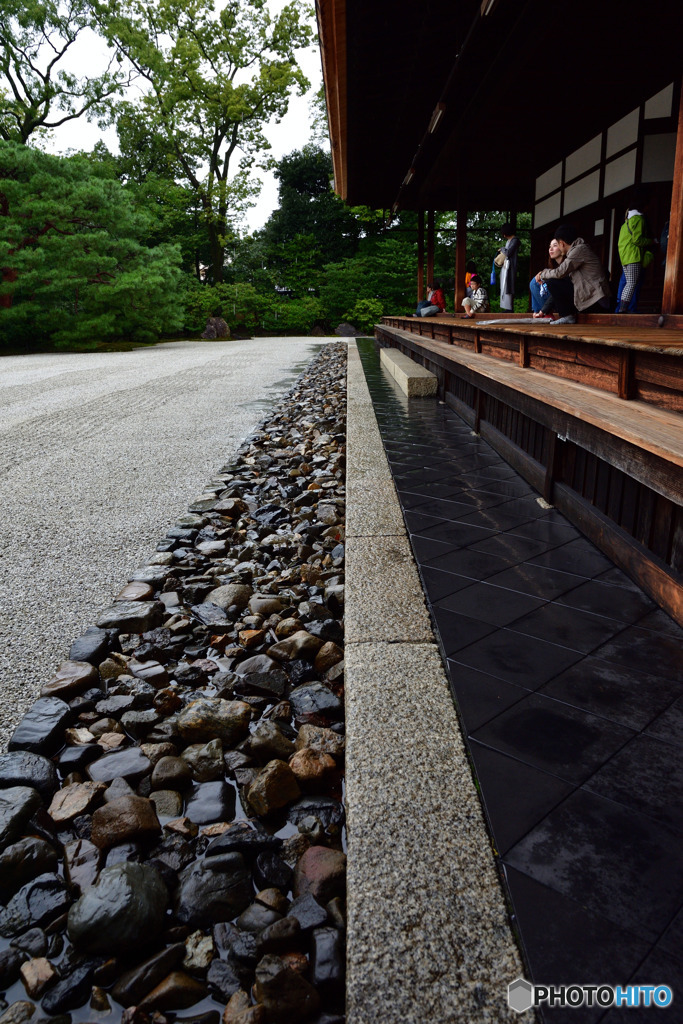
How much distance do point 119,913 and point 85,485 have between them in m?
3.29

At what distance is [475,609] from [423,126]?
8.52 m

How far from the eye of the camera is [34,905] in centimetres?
127

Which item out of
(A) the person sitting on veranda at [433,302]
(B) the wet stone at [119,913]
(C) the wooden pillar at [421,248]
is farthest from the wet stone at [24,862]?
(C) the wooden pillar at [421,248]

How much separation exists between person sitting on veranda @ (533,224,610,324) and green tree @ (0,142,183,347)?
1694cm

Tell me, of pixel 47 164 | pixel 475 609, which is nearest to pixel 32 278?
pixel 47 164

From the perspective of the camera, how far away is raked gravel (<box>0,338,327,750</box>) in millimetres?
2354

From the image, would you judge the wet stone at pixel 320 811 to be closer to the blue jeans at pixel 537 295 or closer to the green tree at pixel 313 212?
the blue jeans at pixel 537 295

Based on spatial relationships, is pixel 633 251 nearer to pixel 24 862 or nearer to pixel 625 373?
pixel 625 373

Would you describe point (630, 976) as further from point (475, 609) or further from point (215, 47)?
point (215, 47)

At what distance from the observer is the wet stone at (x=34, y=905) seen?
1.23 meters

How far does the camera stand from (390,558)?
102 inches

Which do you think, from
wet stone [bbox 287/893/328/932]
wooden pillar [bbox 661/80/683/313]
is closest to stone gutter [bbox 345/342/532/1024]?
wet stone [bbox 287/893/328/932]

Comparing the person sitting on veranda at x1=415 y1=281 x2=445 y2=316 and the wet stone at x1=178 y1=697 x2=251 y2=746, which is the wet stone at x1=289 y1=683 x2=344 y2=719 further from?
the person sitting on veranda at x1=415 y1=281 x2=445 y2=316

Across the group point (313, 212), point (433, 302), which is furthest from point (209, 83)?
point (433, 302)
